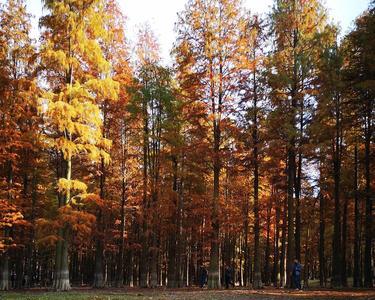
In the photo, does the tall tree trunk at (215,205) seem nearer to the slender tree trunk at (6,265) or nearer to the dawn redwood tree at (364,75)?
the dawn redwood tree at (364,75)

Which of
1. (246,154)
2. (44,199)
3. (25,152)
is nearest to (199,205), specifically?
(246,154)

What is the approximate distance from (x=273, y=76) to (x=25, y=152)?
18.4m

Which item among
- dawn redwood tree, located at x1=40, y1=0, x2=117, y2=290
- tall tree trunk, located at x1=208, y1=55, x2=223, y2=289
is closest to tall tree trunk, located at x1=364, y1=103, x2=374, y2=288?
tall tree trunk, located at x1=208, y1=55, x2=223, y2=289

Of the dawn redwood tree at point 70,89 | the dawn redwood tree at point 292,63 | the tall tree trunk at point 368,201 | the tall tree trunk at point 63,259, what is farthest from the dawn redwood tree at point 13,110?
the tall tree trunk at point 368,201

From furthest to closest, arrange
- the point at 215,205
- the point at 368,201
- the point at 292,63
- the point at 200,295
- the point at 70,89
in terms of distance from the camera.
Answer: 1. the point at 368,201
2. the point at 215,205
3. the point at 292,63
4. the point at 70,89
5. the point at 200,295

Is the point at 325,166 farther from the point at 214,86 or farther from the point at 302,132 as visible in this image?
the point at 214,86

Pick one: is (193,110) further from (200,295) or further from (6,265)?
(6,265)

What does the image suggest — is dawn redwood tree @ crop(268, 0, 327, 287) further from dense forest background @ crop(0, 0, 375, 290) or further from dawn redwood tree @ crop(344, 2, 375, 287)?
dawn redwood tree @ crop(344, 2, 375, 287)

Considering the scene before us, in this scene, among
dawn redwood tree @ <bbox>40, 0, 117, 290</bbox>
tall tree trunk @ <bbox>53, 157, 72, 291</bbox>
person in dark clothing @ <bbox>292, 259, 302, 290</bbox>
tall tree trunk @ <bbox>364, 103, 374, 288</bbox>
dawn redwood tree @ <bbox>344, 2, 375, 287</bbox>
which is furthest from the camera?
tall tree trunk @ <bbox>364, 103, 374, 288</bbox>

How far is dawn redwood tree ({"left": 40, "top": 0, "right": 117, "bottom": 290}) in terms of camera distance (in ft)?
69.6

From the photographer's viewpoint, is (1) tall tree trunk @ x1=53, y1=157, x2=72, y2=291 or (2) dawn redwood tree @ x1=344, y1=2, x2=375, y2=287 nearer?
(2) dawn redwood tree @ x1=344, y1=2, x2=375, y2=287

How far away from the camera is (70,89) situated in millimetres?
21516

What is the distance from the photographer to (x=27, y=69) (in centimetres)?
2936

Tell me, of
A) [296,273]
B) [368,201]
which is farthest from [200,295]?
[368,201]
